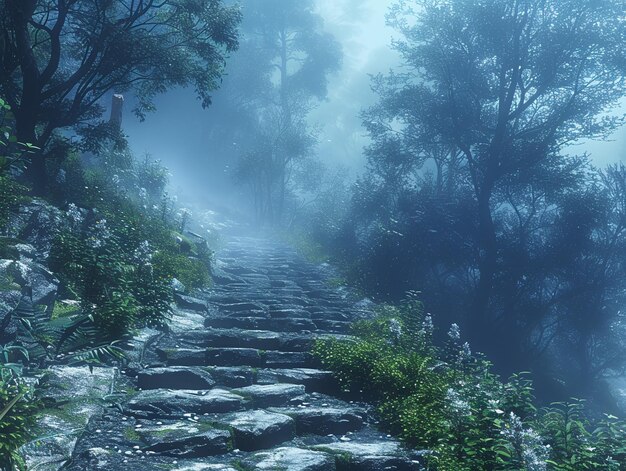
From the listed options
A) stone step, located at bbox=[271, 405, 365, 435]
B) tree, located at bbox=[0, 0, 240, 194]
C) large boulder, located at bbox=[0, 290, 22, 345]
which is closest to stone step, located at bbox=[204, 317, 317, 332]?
stone step, located at bbox=[271, 405, 365, 435]

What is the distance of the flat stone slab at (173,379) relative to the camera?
22.4ft

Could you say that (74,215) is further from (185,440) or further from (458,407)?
(458,407)

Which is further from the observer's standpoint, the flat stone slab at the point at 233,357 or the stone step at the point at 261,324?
the stone step at the point at 261,324

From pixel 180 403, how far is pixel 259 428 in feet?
3.19

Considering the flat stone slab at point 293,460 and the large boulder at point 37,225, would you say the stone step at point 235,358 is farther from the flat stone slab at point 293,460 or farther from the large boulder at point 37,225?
the large boulder at point 37,225

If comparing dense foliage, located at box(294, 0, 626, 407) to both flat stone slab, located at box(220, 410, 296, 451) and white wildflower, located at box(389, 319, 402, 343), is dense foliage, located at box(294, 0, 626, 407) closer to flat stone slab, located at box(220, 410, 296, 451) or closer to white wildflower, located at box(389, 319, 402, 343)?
white wildflower, located at box(389, 319, 402, 343)

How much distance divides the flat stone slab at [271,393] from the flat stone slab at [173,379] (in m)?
0.39

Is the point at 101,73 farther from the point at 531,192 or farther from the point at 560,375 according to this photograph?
the point at 560,375

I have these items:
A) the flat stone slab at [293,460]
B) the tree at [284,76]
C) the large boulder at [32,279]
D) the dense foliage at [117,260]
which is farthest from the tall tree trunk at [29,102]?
the tree at [284,76]

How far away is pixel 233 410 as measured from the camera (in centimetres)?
642

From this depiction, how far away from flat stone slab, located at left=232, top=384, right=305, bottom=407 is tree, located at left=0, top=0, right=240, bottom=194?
8302 mm

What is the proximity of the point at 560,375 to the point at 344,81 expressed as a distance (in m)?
54.5

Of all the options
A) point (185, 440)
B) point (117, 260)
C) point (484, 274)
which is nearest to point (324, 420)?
point (185, 440)

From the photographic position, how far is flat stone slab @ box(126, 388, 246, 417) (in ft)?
19.9
